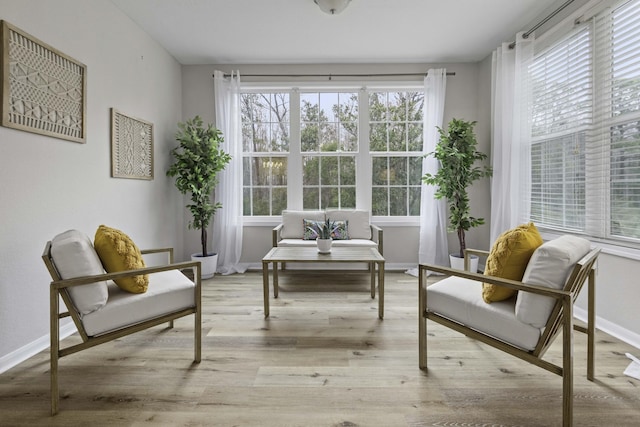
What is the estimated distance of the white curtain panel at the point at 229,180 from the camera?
410 cm

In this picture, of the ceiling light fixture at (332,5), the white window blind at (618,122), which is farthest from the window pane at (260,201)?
the white window blind at (618,122)

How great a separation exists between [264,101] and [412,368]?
376 cm

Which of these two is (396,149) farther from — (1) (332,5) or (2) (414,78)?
(1) (332,5)

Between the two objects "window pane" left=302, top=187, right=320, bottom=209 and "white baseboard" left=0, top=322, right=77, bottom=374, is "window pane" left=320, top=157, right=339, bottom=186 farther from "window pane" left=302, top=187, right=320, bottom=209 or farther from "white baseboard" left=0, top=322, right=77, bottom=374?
"white baseboard" left=0, top=322, right=77, bottom=374

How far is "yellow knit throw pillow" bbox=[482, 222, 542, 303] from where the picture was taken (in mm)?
1531

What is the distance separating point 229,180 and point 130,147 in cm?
123

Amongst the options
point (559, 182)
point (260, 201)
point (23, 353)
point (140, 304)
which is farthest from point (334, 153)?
point (23, 353)

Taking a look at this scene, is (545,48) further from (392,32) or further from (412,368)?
(412,368)

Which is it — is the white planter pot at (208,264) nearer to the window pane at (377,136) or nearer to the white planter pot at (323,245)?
the white planter pot at (323,245)

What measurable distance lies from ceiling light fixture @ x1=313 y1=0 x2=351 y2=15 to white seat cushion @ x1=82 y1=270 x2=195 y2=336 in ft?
8.36

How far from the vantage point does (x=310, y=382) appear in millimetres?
1715

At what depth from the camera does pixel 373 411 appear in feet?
4.89

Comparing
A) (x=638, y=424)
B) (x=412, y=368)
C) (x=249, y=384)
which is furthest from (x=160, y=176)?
(x=638, y=424)

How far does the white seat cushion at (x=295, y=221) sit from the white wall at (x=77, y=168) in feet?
4.90
